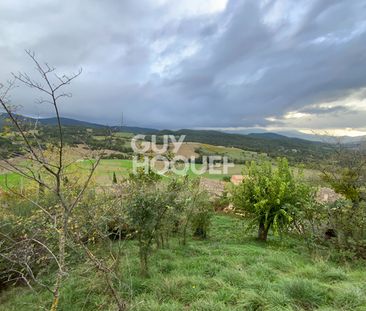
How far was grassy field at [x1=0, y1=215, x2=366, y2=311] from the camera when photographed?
451 cm

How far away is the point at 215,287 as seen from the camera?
517cm

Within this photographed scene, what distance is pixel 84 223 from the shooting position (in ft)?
19.5

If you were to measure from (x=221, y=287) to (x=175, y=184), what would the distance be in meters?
2.37

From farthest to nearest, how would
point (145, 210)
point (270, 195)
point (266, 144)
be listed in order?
point (266, 144) → point (270, 195) → point (145, 210)

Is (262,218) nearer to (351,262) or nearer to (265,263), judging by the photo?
(351,262)

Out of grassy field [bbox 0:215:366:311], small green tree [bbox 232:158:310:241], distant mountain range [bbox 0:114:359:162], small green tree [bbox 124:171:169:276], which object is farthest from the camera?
→ distant mountain range [bbox 0:114:359:162]

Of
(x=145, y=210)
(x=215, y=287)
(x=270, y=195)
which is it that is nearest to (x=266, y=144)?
(x=270, y=195)

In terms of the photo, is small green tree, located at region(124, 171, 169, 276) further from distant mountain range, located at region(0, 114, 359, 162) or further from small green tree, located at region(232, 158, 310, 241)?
small green tree, located at region(232, 158, 310, 241)

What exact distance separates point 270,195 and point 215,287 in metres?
5.59

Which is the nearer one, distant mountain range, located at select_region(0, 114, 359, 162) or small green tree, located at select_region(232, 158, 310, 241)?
small green tree, located at select_region(232, 158, 310, 241)

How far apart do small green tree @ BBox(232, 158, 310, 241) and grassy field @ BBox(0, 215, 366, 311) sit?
2600 mm

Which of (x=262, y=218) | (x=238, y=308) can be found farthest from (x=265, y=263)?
(x=262, y=218)

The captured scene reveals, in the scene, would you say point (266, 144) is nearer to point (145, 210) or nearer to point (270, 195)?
point (270, 195)

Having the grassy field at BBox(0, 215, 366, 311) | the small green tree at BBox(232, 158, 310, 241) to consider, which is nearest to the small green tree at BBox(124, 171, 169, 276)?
the grassy field at BBox(0, 215, 366, 311)
